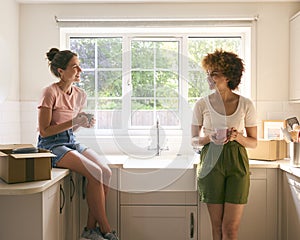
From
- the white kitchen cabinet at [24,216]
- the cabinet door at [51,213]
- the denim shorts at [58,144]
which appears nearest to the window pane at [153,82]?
the denim shorts at [58,144]

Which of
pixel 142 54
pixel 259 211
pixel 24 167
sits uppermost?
pixel 142 54

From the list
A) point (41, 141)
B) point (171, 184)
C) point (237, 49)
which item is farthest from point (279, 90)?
point (41, 141)

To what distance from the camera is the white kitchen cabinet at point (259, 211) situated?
303 cm

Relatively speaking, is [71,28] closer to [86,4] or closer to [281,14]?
[86,4]

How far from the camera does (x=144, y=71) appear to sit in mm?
3670

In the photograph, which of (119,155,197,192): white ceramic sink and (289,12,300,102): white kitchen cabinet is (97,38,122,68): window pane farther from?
(289,12,300,102): white kitchen cabinet

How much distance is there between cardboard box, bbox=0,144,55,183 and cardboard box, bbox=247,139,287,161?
160cm

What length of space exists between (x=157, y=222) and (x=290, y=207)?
0.93 m

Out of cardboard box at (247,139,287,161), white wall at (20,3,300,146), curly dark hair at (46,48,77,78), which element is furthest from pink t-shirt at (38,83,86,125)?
cardboard box at (247,139,287,161)

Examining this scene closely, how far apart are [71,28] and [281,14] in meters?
1.72

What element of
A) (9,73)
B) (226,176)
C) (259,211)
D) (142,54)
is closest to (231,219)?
(226,176)

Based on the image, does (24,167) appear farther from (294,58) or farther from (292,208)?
(294,58)

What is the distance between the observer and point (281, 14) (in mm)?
3494

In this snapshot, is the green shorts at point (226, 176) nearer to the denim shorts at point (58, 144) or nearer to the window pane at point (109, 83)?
the denim shorts at point (58, 144)
